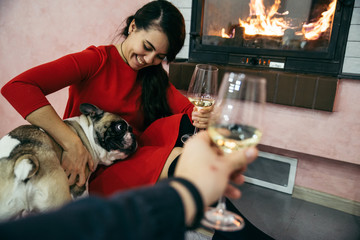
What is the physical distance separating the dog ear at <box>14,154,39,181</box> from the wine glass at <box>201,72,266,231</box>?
0.53m

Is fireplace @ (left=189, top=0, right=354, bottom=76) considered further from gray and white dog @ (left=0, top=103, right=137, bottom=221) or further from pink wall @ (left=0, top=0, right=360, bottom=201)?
gray and white dog @ (left=0, top=103, right=137, bottom=221)

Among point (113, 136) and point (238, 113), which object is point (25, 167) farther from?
point (238, 113)

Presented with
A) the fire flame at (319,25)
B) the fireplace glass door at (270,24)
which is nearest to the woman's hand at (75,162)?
the fireplace glass door at (270,24)

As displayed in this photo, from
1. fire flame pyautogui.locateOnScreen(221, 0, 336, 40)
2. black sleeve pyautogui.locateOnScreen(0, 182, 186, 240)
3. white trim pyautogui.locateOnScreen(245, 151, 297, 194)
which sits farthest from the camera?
white trim pyautogui.locateOnScreen(245, 151, 297, 194)

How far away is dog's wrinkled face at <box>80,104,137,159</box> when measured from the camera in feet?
3.41

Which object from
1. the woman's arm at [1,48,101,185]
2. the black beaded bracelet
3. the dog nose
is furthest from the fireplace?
the black beaded bracelet

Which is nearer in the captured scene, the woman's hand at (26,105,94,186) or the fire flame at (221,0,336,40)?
the woman's hand at (26,105,94,186)

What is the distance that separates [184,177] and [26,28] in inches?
106

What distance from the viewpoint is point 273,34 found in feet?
6.04

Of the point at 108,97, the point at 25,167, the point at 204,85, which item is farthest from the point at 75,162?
Result: the point at 204,85

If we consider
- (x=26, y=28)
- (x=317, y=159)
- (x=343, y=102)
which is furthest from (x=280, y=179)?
(x=26, y=28)

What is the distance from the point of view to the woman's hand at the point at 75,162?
2.94 feet

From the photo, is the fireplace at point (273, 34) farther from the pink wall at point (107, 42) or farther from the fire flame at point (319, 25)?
the pink wall at point (107, 42)

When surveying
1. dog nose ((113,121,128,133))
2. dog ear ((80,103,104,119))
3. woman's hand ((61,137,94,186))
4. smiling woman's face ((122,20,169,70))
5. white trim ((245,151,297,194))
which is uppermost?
smiling woman's face ((122,20,169,70))
